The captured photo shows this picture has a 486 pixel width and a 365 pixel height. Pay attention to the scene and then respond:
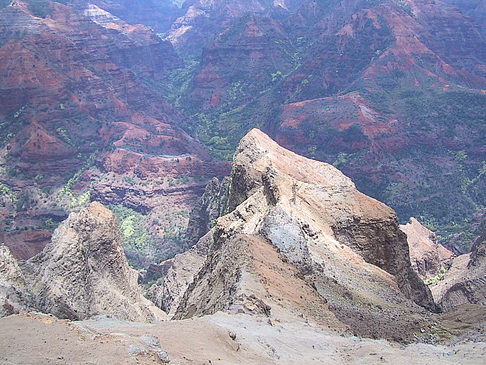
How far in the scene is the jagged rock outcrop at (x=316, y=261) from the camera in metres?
19.6

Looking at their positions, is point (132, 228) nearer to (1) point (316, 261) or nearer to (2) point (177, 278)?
(2) point (177, 278)

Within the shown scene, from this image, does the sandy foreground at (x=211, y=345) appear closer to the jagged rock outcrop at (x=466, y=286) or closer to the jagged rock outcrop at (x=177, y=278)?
the jagged rock outcrop at (x=466, y=286)

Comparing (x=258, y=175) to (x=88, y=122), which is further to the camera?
(x=88, y=122)

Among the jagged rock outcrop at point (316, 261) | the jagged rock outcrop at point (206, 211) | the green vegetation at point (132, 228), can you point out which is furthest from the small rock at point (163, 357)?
the green vegetation at point (132, 228)

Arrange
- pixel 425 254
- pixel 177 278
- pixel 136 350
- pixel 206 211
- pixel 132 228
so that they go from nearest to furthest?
pixel 136 350 → pixel 177 278 → pixel 425 254 → pixel 206 211 → pixel 132 228

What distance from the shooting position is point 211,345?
45.6 feet

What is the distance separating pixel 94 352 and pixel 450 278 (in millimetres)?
34982

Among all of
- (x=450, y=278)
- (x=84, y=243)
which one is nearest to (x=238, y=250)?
(x=84, y=243)

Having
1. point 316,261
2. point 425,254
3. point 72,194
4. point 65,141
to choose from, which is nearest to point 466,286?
point 425,254

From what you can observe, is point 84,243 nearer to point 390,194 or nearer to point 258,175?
point 258,175

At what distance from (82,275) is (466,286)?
24.1m

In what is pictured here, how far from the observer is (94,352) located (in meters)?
→ 11.7

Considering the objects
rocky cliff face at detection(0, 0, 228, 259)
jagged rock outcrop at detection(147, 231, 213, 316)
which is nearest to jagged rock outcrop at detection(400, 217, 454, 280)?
jagged rock outcrop at detection(147, 231, 213, 316)

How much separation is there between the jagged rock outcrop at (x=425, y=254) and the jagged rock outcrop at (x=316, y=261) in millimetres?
17571
